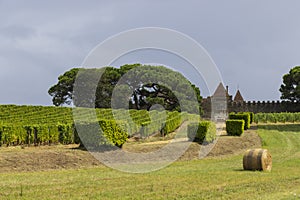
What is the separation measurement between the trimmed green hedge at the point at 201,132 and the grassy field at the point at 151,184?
861cm

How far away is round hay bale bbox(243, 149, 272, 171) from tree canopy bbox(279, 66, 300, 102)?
53.3 meters

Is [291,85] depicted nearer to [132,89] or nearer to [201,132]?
[132,89]

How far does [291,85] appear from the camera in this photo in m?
67.0

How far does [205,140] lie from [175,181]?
12090mm

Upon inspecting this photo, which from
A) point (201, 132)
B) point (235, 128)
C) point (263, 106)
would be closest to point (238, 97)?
point (263, 106)

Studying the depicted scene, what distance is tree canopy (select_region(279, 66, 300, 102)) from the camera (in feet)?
213

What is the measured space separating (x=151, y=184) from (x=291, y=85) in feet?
200

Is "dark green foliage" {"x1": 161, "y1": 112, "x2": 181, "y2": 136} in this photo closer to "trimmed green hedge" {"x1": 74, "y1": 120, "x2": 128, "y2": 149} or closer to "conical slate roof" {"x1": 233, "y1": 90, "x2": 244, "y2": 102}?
"trimmed green hedge" {"x1": 74, "y1": 120, "x2": 128, "y2": 149}

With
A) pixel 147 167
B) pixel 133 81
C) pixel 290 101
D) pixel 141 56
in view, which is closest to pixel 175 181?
pixel 147 167

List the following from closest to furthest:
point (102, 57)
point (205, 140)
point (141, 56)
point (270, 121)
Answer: point (102, 57), point (141, 56), point (205, 140), point (270, 121)

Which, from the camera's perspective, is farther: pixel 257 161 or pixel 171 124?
pixel 171 124

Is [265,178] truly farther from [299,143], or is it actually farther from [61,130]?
[299,143]

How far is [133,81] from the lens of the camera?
40.8 m

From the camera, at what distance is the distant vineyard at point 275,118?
49594 millimetres
